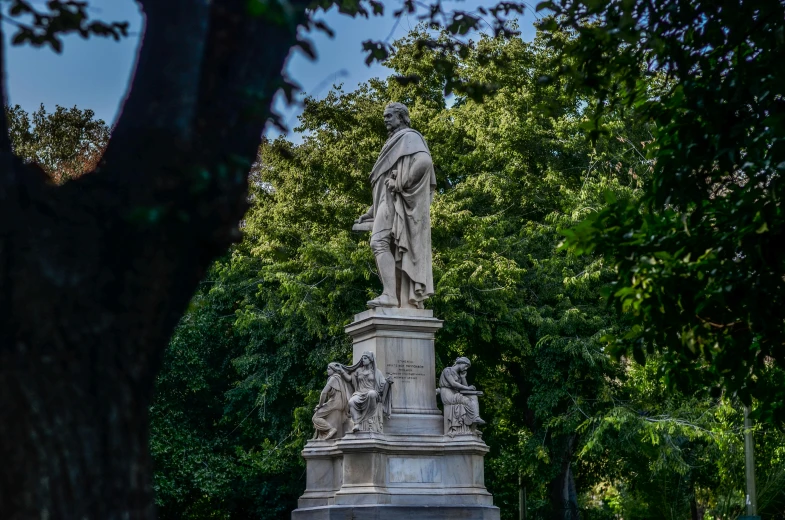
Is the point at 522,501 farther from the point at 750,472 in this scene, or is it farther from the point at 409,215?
the point at 409,215

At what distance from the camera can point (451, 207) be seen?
26234 mm

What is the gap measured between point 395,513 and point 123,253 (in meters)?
9.87

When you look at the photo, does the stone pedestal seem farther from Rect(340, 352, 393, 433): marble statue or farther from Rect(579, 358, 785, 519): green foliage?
Rect(579, 358, 785, 519): green foliage

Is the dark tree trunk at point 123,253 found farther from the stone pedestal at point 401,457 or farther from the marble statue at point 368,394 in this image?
the marble statue at point 368,394

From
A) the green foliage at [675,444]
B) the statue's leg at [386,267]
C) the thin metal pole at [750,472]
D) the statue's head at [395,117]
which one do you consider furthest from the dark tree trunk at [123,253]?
the green foliage at [675,444]

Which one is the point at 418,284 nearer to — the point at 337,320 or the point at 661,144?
the point at 661,144

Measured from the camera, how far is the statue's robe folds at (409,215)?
15.0 meters

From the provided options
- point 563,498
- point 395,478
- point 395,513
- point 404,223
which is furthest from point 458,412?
point 563,498

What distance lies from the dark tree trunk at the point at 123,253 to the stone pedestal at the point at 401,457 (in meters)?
9.64

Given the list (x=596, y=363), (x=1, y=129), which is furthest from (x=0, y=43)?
(x=596, y=363)

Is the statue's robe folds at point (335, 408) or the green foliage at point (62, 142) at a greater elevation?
→ the green foliage at point (62, 142)

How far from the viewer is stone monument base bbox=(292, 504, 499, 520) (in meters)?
13.1

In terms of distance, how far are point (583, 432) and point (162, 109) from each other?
73.9 ft

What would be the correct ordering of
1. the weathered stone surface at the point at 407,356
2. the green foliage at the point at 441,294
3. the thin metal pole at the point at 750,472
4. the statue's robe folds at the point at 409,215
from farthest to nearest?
the green foliage at the point at 441,294
the thin metal pole at the point at 750,472
the statue's robe folds at the point at 409,215
the weathered stone surface at the point at 407,356
